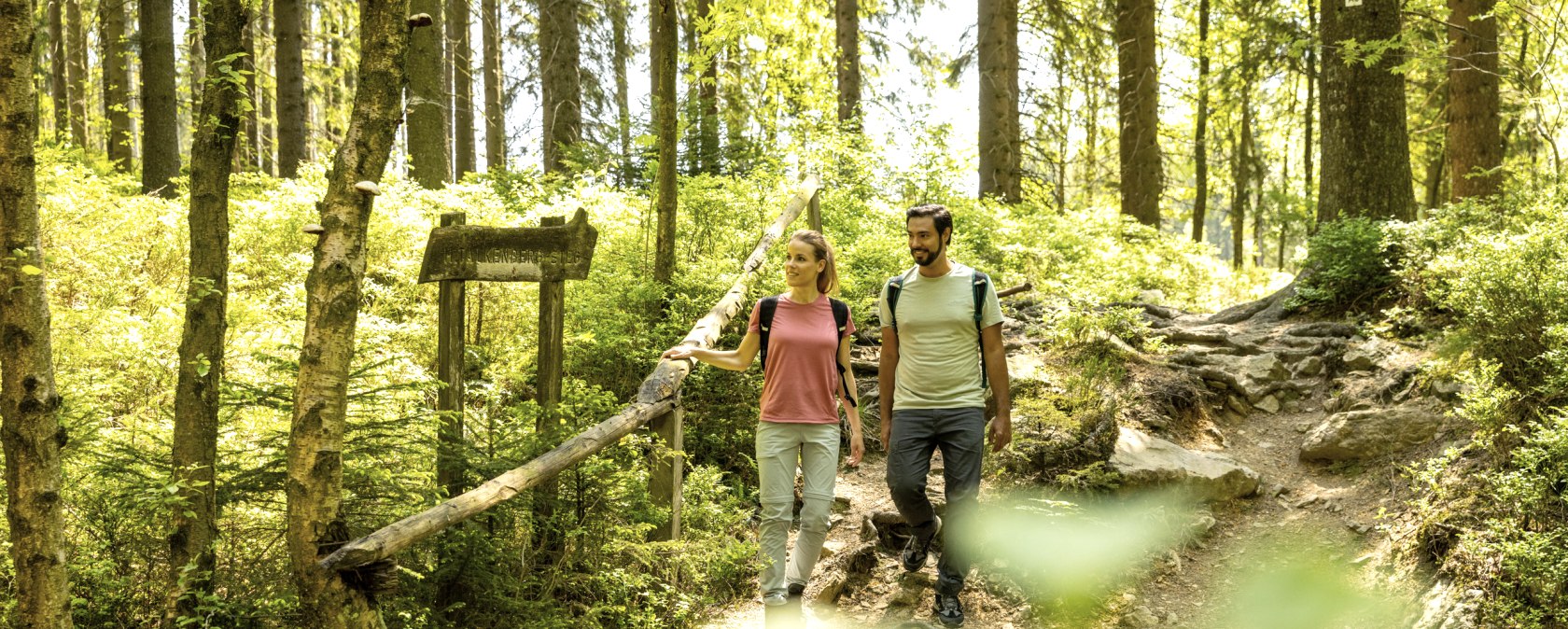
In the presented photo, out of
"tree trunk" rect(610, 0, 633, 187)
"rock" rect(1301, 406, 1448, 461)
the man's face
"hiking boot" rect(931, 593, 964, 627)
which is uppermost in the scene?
"tree trunk" rect(610, 0, 633, 187)

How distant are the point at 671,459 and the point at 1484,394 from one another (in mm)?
4903

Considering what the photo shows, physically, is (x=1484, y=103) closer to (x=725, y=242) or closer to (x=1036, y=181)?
(x=1036, y=181)

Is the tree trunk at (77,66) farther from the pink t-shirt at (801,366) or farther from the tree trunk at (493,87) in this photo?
the pink t-shirt at (801,366)

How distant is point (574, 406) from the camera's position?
5.05 meters

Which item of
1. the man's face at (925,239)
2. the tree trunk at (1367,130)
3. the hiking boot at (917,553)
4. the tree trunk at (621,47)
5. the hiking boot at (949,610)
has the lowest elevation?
the hiking boot at (949,610)

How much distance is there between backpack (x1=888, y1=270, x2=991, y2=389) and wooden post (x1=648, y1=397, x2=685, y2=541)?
1.40 metres

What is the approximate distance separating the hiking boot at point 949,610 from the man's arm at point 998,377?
0.85m

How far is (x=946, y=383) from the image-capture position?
4855mm

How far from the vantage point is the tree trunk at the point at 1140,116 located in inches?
650

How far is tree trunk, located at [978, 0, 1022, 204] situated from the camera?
574 inches

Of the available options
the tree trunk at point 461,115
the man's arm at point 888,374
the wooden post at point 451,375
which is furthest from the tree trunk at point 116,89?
the man's arm at point 888,374

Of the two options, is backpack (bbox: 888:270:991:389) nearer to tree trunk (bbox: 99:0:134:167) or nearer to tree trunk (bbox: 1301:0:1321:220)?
tree trunk (bbox: 99:0:134:167)

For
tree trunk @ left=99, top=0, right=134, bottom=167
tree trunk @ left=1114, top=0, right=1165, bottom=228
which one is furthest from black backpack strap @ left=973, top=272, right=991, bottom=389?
tree trunk @ left=99, top=0, right=134, bottom=167

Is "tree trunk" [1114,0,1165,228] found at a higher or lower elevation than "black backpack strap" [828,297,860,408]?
higher
